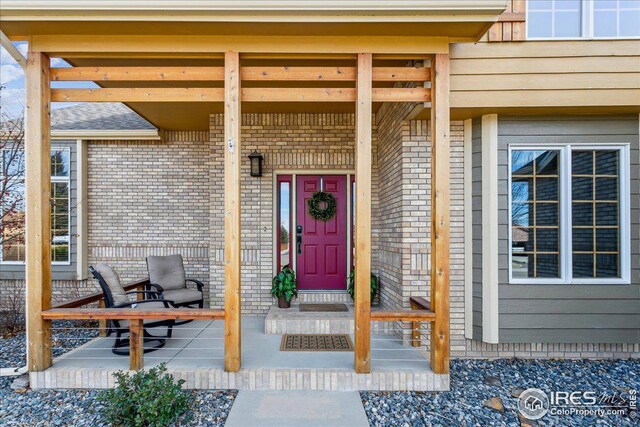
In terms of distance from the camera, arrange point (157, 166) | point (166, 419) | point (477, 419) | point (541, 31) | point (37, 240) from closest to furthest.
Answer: point (166, 419), point (477, 419), point (37, 240), point (541, 31), point (157, 166)

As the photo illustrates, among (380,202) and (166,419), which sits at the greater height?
(380,202)

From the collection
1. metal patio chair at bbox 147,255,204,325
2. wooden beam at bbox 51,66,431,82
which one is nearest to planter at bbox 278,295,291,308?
metal patio chair at bbox 147,255,204,325

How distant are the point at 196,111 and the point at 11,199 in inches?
114

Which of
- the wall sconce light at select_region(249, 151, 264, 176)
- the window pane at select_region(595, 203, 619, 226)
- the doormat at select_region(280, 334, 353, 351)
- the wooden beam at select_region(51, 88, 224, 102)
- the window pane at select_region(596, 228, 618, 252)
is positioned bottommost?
the doormat at select_region(280, 334, 353, 351)

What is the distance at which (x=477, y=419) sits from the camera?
2.79m

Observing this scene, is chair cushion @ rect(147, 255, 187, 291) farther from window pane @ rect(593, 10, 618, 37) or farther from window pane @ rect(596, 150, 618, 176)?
window pane @ rect(593, 10, 618, 37)

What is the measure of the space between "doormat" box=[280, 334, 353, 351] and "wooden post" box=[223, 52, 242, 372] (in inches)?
30.7

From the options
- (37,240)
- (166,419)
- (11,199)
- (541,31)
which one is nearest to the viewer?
(166,419)

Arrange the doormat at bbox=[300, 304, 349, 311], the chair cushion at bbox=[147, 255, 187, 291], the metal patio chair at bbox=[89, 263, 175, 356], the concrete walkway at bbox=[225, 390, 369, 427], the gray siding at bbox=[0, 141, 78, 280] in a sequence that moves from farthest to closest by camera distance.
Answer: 1. the gray siding at bbox=[0, 141, 78, 280]
2. the chair cushion at bbox=[147, 255, 187, 291]
3. the doormat at bbox=[300, 304, 349, 311]
4. the metal patio chair at bbox=[89, 263, 175, 356]
5. the concrete walkway at bbox=[225, 390, 369, 427]

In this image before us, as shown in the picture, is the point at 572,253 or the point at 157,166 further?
the point at 157,166

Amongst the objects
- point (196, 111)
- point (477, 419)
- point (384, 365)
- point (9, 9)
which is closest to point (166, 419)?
point (384, 365)

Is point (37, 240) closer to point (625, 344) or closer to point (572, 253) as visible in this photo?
point (572, 253)

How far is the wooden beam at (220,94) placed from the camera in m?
3.20

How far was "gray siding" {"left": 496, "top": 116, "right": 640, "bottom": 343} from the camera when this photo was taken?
3807 mm
